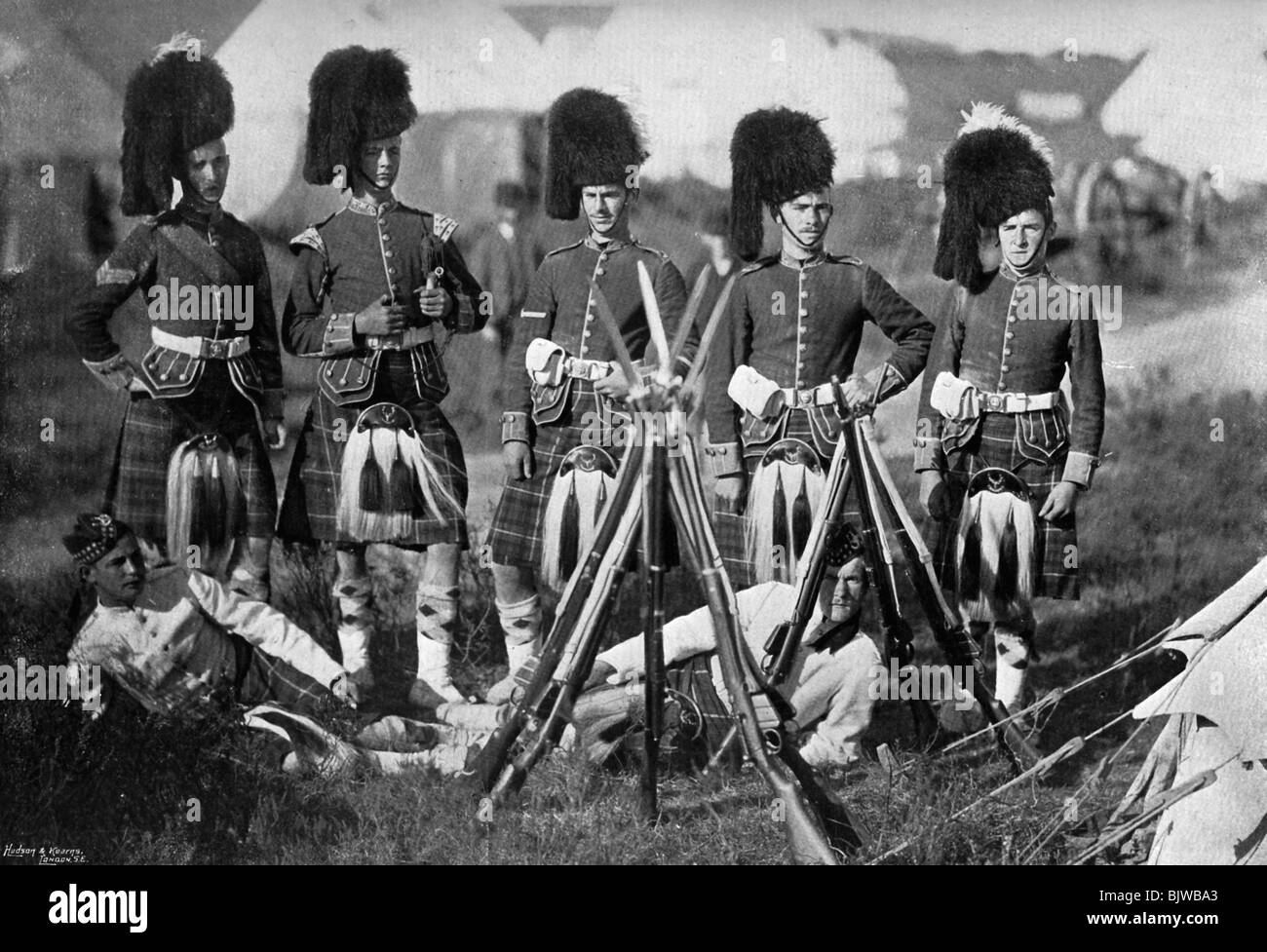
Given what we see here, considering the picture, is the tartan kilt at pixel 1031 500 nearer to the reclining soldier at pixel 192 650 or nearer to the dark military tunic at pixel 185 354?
the reclining soldier at pixel 192 650

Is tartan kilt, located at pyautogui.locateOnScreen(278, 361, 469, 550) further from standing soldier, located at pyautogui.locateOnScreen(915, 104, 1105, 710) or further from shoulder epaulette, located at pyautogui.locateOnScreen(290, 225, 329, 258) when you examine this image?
standing soldier, located at pyautogui.locateOnScreen(915, 104, 1105, 710)

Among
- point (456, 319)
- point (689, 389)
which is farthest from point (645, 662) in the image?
point (456, 319)

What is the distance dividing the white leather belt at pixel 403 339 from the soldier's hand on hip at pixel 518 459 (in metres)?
0.60

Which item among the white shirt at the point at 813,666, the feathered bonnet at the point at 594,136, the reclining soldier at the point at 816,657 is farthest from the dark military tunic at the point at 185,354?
the white shirt at the point at 813,666

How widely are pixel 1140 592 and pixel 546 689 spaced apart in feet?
9.09

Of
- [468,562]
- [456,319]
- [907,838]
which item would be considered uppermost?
[456,319]

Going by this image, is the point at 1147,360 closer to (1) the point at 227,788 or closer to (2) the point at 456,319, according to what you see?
(2) the point at 456,319

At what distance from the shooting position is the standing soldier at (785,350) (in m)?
8.40

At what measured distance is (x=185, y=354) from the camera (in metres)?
8.45

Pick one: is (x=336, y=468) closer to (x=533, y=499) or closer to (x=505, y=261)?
(x=533, y=499)

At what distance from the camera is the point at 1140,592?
8.63m

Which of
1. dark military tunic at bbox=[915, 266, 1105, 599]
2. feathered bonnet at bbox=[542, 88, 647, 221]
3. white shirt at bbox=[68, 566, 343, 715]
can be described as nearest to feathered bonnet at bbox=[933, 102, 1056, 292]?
dark military tunic at bbox=[915, 266, 1105, 599]

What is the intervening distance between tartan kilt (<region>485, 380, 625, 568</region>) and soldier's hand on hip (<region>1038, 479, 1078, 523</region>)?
2.12 m

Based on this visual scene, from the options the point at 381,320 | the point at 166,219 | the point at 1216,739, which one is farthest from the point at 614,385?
the point at 1216,739
